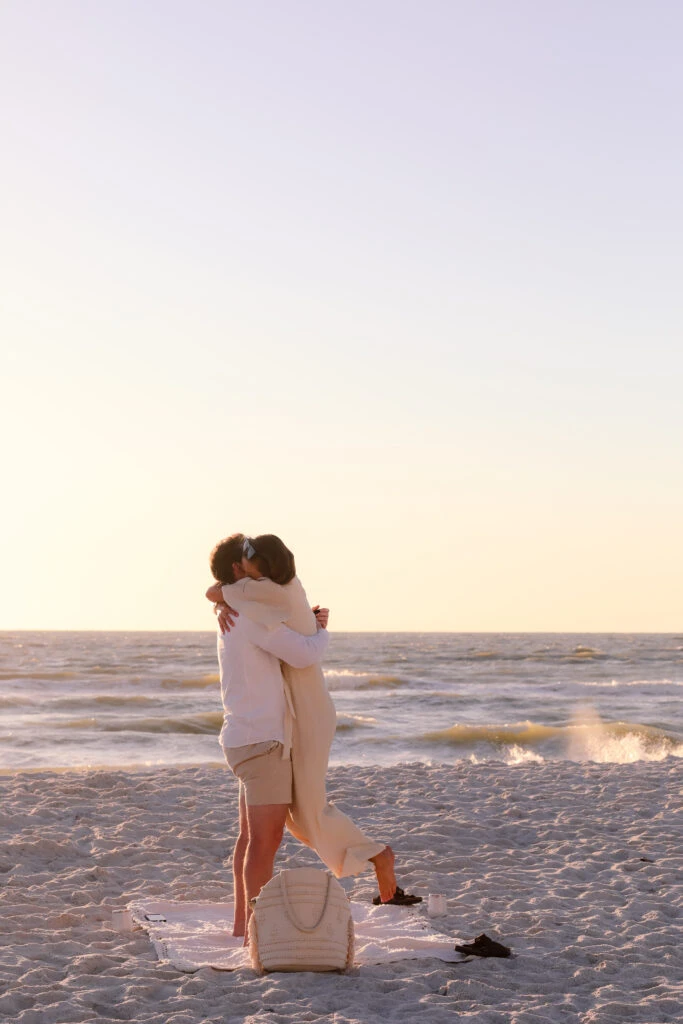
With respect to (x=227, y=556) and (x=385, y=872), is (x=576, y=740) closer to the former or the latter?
(x=385, y=872)

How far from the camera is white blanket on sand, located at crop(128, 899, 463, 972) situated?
5.03m

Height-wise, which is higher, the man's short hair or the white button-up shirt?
the man's short hair

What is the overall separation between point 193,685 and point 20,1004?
28.2 metres

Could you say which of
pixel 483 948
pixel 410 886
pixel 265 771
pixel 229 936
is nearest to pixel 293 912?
pixel 265 771

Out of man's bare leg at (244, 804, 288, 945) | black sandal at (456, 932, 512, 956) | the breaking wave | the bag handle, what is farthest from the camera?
the breaking wave

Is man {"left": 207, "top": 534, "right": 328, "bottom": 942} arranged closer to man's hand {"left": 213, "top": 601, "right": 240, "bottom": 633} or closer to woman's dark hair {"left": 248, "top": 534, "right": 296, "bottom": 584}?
man's hand {"left": 213, "top": 601, "right": 240, "bottom": 633}

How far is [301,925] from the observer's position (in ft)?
15.2

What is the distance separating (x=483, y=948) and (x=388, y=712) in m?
18.5

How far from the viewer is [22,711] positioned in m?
23.2

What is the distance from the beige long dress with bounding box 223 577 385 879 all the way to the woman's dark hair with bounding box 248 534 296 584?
0.04 meters

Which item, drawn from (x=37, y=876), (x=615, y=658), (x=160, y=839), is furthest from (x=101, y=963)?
(x=615, y=658)

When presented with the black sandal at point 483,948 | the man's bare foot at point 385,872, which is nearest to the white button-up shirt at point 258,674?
the man's bare foot at point 385,872

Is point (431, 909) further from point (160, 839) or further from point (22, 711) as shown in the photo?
point (22, 711)

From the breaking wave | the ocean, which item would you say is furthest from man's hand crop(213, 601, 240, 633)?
the breaking wave
